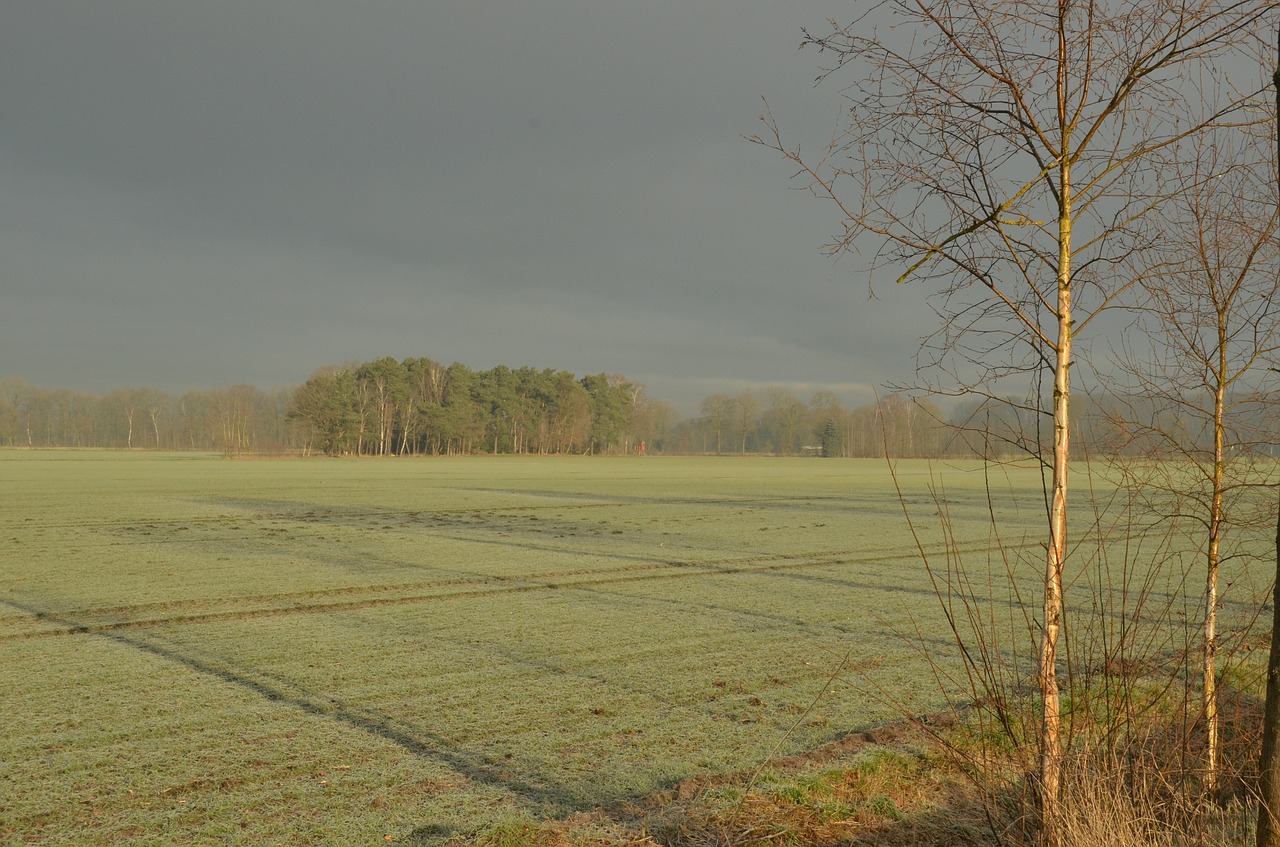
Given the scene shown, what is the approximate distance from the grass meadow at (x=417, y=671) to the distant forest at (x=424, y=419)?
177 feet

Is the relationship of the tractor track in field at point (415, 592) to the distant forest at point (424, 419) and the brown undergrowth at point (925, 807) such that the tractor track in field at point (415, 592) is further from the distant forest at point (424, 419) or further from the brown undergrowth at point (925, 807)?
the distant forest at point (424, 419)

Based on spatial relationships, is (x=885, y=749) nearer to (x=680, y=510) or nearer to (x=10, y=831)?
(x=10, y=831)

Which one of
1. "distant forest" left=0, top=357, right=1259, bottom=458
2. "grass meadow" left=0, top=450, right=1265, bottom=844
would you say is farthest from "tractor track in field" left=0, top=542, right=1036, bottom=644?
"distant forest" left=0, top=357, right=1259, bottom=458

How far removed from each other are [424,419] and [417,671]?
112 m

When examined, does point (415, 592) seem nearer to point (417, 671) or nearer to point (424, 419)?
point (417, 671)

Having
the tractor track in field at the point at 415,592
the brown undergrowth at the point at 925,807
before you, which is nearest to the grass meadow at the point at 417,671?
the tractor track in field at the point at 415,592

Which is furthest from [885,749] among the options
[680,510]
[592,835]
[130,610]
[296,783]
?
[680,510]

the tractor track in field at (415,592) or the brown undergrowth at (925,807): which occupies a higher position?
the brown undergrowth at (925,807)

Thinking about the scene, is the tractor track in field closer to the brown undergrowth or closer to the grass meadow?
the grass meadow

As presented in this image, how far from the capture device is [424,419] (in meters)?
117

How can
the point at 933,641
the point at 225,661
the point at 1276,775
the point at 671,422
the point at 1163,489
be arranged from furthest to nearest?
the point at 671,422, the point at 933,641, the point at 225,661, the point at 1163,489, the point at 1276,775

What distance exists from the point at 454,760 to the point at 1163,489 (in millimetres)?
4811

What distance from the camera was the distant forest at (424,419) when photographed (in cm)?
11162

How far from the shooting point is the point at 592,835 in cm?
479
